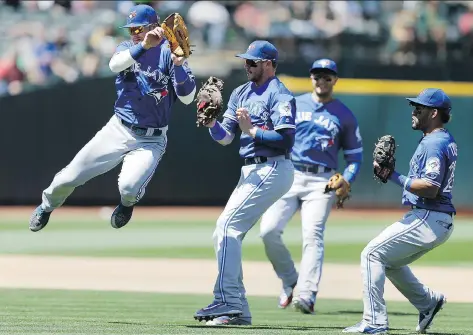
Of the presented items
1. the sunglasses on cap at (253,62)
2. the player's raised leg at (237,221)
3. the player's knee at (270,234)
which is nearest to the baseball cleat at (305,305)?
the player's knee at (270,234)

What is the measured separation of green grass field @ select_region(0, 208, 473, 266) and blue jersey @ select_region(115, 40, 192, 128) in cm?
540

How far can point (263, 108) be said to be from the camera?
7.54 metres

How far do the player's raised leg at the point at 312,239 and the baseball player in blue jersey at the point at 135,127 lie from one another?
161cm

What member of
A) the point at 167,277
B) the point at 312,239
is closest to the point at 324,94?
the point at 312,239

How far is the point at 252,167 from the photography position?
7637 mm

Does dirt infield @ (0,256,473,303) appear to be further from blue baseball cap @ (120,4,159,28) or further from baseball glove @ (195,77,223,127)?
baseball glove @ (195,77,223,127)

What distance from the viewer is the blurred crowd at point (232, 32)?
18.9 metres

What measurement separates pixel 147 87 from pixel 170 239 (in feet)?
24.5

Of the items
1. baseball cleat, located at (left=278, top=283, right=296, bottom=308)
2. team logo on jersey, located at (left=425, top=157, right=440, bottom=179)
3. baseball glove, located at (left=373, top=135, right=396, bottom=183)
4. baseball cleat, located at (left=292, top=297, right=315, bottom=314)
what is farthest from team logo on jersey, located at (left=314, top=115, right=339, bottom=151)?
team logo on jersey, located at (left=425, top=157, right=440, bottom=179)

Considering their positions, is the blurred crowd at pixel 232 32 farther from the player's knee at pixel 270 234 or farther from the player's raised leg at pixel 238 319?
the player's raised leg at pixel 238 319

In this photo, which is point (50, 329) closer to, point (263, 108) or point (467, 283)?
point (263, 108)

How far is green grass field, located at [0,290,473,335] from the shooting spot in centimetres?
700

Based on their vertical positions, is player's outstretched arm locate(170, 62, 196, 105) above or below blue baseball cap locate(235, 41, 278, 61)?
below

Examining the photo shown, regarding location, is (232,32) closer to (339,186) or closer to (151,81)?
(339,186)
